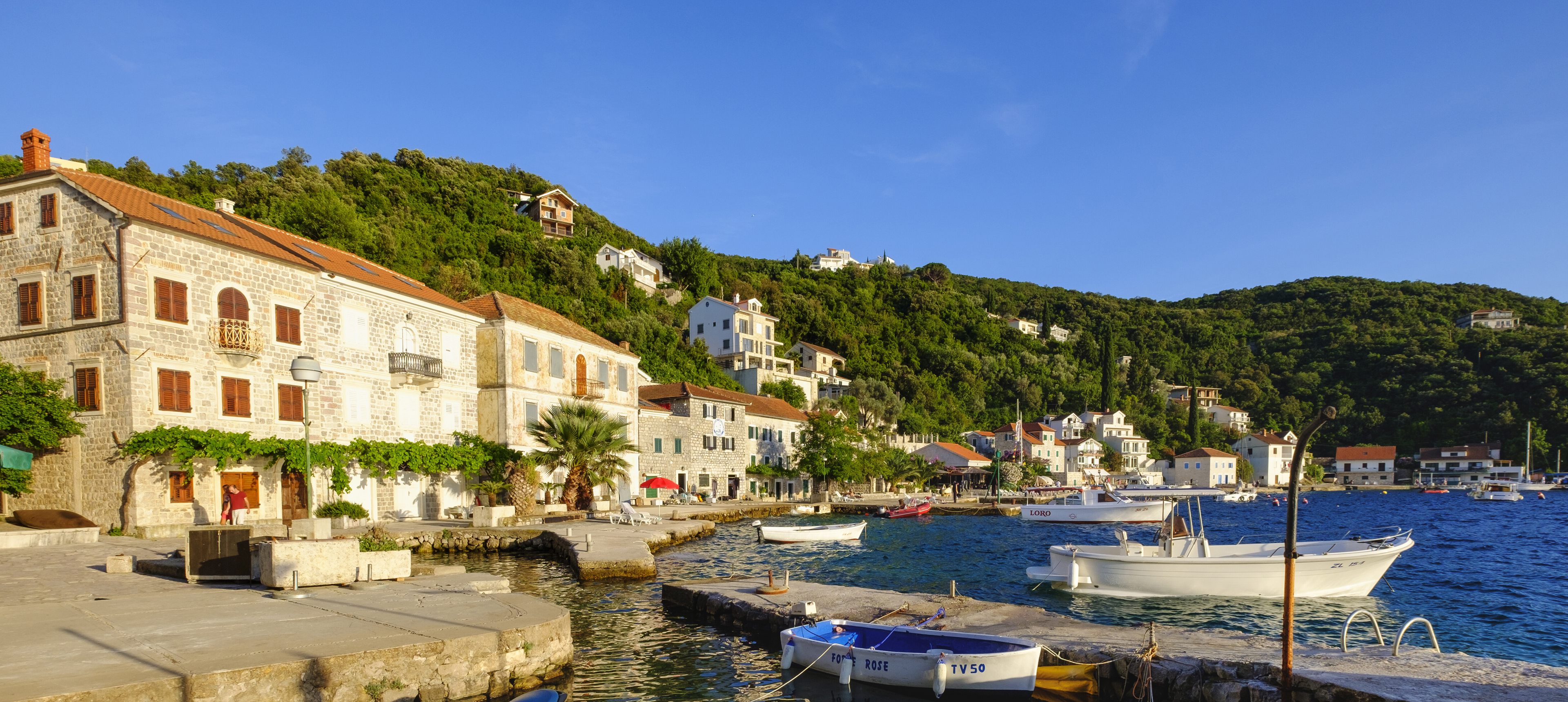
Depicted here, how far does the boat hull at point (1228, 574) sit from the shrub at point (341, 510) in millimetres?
23720

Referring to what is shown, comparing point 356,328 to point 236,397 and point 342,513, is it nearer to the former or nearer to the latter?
point 236,397

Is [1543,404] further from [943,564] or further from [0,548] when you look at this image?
[0,548]

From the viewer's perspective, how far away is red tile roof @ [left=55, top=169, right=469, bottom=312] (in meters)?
24.7

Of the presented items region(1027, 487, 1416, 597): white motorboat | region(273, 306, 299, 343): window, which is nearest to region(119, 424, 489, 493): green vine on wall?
region(273, 306, 299, 343): window

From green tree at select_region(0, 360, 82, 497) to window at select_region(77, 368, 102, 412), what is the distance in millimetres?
204

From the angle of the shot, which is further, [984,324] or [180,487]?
[984,324]

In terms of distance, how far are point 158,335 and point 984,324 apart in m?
116

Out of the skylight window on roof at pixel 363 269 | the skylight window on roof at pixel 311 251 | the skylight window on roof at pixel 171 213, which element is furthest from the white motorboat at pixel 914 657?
the skylight window on roof at pixel 363 269

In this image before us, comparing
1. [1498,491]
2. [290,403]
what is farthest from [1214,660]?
[1498,491]

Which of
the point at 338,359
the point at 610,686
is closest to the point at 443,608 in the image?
the point at 610,686

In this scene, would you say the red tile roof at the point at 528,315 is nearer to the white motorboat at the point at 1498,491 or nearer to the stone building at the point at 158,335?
the stone building at the point at 158,335

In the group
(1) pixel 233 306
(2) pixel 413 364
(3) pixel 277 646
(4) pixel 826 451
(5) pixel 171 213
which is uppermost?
(5) pixel 171 213

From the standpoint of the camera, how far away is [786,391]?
82.3 meters

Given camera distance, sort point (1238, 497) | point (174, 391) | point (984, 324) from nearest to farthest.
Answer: point (174, 391), point (1238, 497), point (984, 324)
